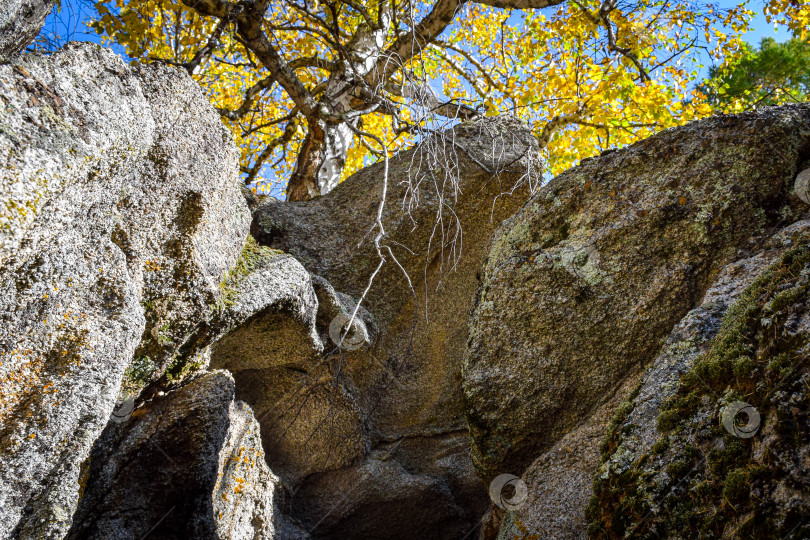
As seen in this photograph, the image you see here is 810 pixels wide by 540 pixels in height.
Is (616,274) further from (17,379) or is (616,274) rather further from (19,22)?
(19,22)

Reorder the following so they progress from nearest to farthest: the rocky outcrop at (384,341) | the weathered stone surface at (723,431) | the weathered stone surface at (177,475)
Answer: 1. the weathered stone surface at (723,431)
2. the rocky outcrop at (384,341)
3. the weathered stone surface at (177,475)

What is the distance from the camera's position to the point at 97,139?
233cm

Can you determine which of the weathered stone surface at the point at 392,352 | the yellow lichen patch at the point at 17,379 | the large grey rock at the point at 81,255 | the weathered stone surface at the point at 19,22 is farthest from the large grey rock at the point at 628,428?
the weathered stone surface at the point at 19,22

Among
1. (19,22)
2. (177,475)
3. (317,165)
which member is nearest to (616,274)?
(177,475)

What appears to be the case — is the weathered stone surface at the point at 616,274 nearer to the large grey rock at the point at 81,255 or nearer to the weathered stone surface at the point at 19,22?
the large grey rock at the point at 81,255

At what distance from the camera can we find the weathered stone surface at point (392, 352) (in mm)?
3647

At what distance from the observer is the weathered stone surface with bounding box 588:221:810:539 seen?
1.56 meters

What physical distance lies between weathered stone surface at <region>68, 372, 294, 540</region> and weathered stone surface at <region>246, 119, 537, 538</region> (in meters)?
0.50

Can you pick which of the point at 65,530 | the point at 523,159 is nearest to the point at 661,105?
the point at 523,159

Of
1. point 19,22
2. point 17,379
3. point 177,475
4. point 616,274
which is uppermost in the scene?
point 19,22

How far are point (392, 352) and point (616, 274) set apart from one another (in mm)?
1897

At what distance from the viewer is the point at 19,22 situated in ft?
7.56

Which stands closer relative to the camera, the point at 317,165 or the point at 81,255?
the point at 81,255

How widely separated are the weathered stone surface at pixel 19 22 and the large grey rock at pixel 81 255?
0.40ft
